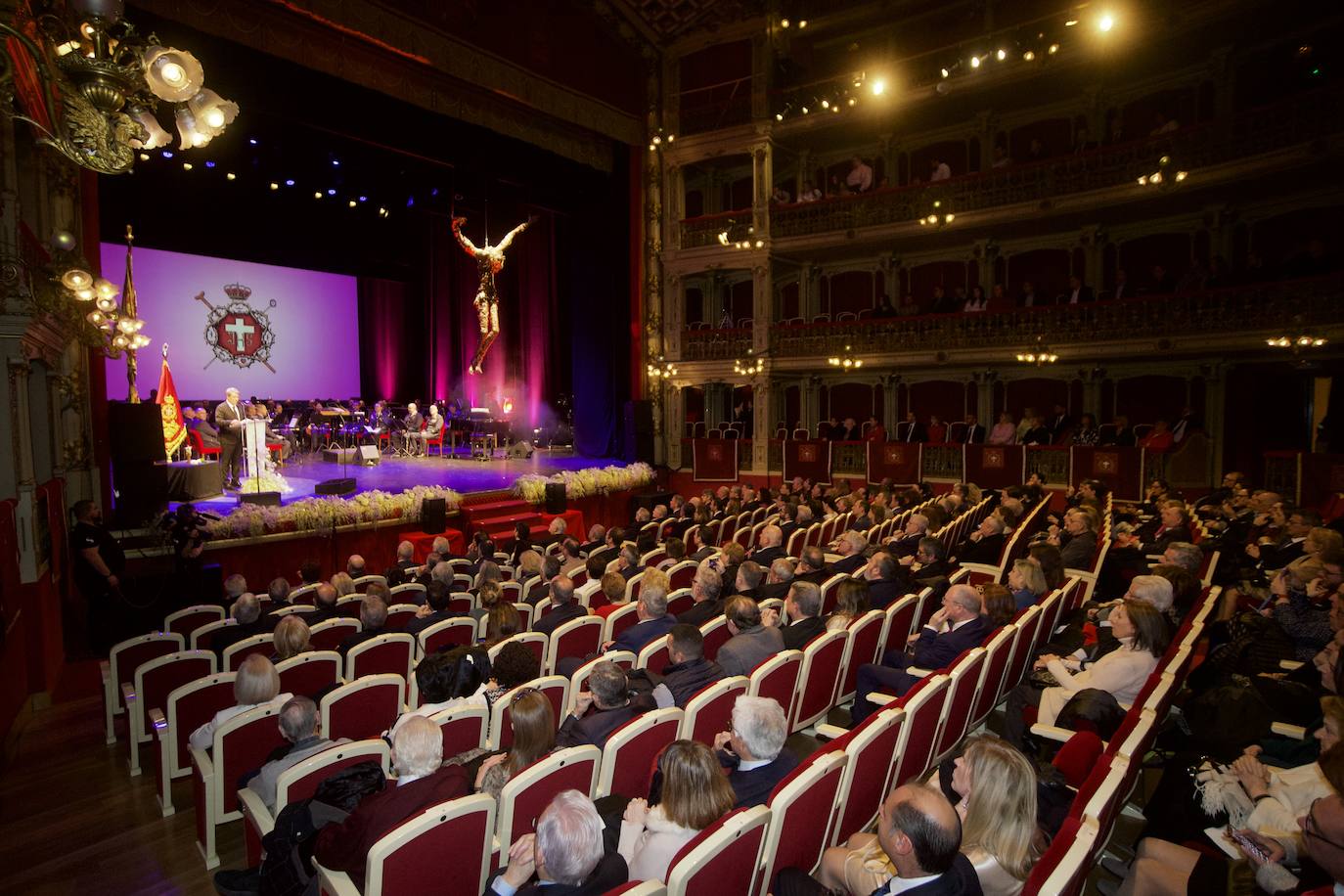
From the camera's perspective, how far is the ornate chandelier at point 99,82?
3.49 meters

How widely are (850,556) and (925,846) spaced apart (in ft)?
15.1

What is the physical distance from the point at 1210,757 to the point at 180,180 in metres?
17.5

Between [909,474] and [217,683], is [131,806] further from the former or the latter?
[909,474]

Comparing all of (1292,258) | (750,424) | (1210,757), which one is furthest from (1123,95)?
(1210,757)

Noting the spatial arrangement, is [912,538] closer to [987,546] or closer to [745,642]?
[987,546]

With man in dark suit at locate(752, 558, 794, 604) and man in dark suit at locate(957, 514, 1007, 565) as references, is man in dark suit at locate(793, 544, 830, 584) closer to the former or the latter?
man in dark suit at locate(752, 558, 794, 604)

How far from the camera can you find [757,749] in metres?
2.65

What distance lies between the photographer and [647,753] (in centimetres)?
306

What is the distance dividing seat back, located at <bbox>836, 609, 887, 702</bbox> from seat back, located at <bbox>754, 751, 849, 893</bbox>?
1671 mm

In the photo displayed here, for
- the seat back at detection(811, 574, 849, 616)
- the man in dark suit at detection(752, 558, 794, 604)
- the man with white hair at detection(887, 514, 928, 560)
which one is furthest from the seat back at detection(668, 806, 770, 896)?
the man with white hair at detection(887, 514, 928, 560)

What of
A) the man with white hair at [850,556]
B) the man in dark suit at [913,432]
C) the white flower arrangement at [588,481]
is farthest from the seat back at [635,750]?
the man in dark suit at [913,432]

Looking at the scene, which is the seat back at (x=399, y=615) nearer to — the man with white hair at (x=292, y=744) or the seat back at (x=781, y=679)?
the man with white hair at (x=292, y=744)

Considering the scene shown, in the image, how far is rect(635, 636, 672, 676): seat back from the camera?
3992mm

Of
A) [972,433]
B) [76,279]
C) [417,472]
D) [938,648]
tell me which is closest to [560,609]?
[938,648]
